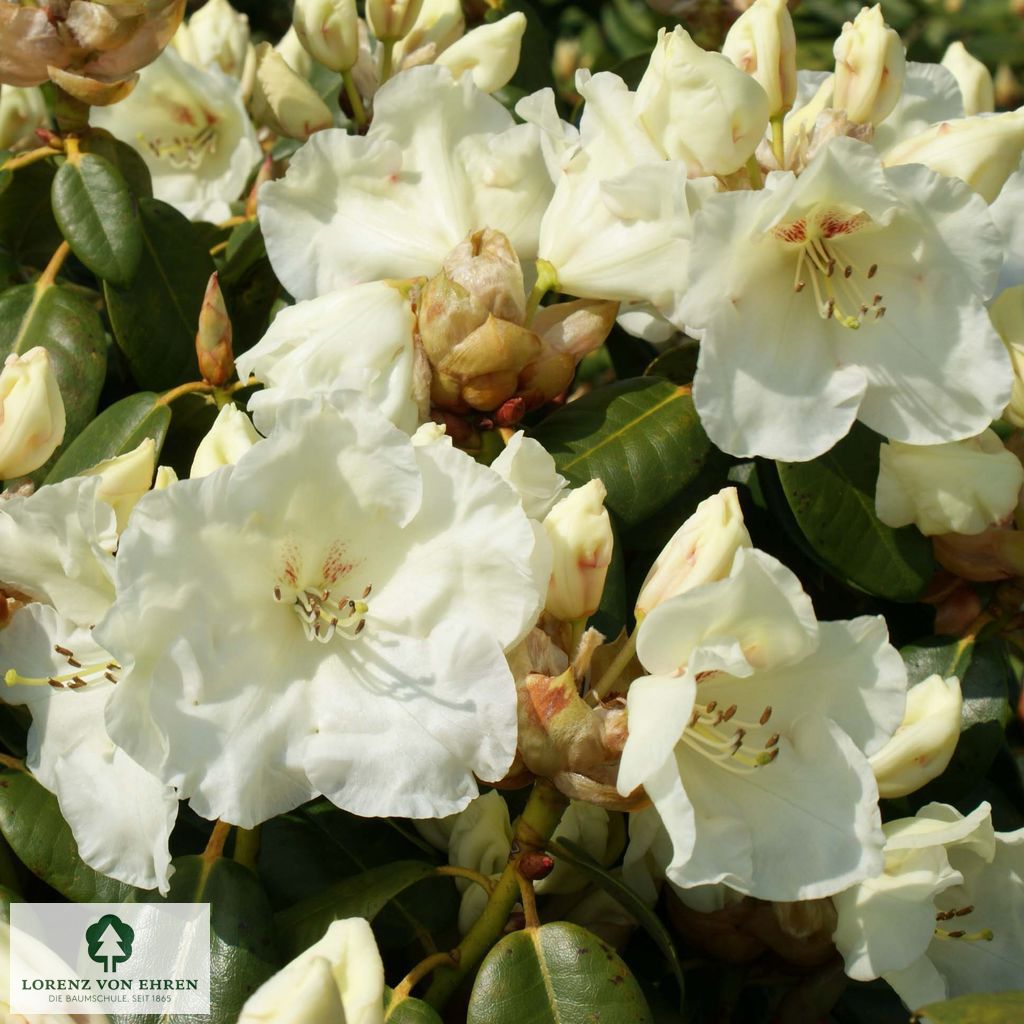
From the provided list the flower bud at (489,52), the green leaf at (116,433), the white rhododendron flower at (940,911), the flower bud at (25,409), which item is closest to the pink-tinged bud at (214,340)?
the green leaf at (116,433)

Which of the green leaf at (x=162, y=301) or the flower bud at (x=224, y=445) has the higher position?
the flower bud at (x=224, y=445)

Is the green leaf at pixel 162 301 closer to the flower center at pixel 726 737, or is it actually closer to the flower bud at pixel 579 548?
the flower bud at pixel 579 548

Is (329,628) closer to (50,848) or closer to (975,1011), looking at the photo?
(50,848)

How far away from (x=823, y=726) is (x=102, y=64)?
0.99m

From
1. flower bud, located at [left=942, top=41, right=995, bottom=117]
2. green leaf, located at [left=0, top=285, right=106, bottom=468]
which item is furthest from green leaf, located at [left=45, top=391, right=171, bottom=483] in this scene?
flower bud, located at [left=942, top=41, right=995, bottom=117]

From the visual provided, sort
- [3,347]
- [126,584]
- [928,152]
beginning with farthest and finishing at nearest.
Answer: [3,347], [928,152], [126,584]

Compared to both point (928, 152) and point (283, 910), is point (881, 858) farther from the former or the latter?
point (928, 152)

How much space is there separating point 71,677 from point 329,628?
0.21 meters

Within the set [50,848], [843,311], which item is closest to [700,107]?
[843,311]

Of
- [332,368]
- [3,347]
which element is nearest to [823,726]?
[332,368]

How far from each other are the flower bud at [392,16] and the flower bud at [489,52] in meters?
0.06

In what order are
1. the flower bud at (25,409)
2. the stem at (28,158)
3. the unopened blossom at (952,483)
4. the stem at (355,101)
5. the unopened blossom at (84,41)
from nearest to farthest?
Result: the flower bud at (25,409) → the unopened blossom at (952,483) → the unopened blossom at (84,41) → the stem at (28,158) → the stem at (355,101)

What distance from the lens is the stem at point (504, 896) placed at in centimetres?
103

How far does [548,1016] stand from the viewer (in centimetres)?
100
